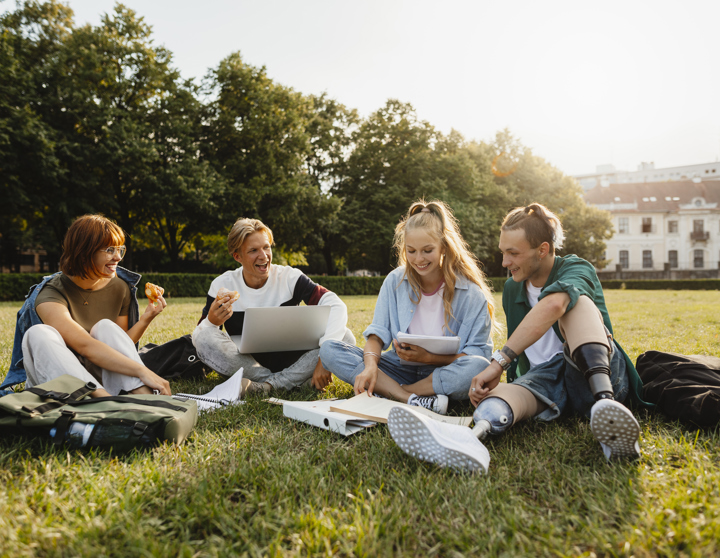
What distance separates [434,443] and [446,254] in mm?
1607

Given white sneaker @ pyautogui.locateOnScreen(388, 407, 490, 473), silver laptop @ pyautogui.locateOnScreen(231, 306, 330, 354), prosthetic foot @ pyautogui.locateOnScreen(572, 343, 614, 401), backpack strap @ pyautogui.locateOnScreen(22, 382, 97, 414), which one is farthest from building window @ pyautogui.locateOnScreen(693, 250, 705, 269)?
backpack strap @ pyautogui.locateOnScreen(22, 382, 97, 414)

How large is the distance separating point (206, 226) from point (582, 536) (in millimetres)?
20816

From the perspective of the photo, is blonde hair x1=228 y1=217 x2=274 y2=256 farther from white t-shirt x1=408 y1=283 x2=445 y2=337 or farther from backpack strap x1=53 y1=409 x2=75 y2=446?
backpack strap x1=53 y1=409 x2=75 y2=446

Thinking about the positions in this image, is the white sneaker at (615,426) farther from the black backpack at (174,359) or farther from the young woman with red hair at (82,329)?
the black backpack at (174,359)

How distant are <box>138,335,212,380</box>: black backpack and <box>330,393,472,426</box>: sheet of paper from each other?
1.67 m

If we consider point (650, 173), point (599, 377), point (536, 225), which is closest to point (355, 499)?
point (599, 377)

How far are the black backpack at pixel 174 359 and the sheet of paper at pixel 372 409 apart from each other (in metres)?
1.67

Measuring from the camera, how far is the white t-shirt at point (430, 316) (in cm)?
338

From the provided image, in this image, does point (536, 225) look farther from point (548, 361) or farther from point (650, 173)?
point (650, 173)

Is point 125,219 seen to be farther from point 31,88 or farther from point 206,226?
point 31,88

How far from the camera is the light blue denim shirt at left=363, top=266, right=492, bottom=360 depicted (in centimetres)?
319

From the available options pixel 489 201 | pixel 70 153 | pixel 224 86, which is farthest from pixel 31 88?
pixel 489 201

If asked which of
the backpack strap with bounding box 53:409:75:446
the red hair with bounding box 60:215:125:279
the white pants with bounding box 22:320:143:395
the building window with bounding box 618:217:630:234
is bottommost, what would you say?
the backpack strap with bounding box 53:409:75:446

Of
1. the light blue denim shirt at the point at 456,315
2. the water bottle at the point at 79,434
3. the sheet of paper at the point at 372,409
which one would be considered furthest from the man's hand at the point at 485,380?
the water bottle at the point at 79,434
